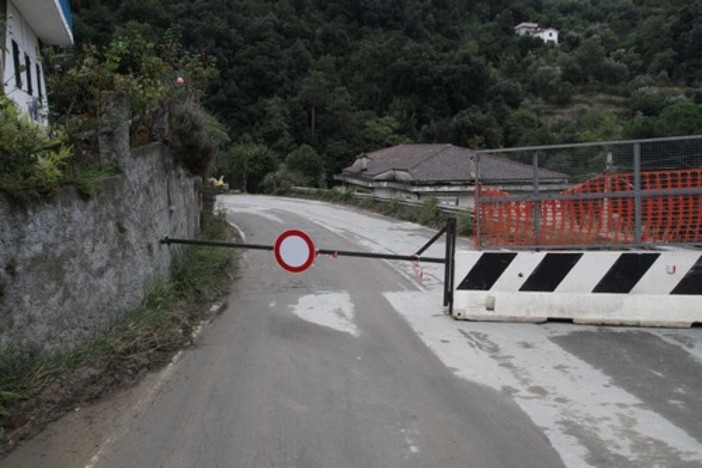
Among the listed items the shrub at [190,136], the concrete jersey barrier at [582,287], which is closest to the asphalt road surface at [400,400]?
the concrete jersey barrier at [582,287]

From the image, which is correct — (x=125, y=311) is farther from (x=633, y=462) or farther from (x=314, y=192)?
(x=314, y=192)

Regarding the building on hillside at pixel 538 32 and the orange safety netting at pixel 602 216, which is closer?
the orange safety netting at pixel 602 216

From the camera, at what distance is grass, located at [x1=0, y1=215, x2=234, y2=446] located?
5684 mm

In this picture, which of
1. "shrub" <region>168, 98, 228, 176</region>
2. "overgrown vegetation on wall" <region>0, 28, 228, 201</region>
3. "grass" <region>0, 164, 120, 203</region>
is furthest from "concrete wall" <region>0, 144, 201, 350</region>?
"shrub" <region>168, 98, 228, 176</region>

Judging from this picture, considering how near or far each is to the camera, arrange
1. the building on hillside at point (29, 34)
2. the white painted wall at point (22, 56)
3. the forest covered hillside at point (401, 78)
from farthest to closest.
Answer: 1. the forest covered hillside at point (401, 78)
2. the building on hillside at point (29, 34)
3. the white painted wall at point (22, 56)

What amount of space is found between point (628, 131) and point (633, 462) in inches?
2788

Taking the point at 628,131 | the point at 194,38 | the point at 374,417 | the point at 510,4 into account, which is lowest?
the point at 374,417

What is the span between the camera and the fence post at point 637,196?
849 cm

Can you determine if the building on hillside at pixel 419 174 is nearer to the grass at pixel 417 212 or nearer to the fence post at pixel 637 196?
the grass at pixel 417 212

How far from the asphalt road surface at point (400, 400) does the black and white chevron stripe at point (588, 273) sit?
0.53m

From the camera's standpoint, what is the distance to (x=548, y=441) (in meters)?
5.11

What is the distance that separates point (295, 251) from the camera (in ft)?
29.4

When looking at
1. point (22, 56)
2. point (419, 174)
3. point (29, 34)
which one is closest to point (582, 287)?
point (22, 56)

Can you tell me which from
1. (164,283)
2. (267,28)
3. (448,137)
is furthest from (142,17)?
→ (164,283)
